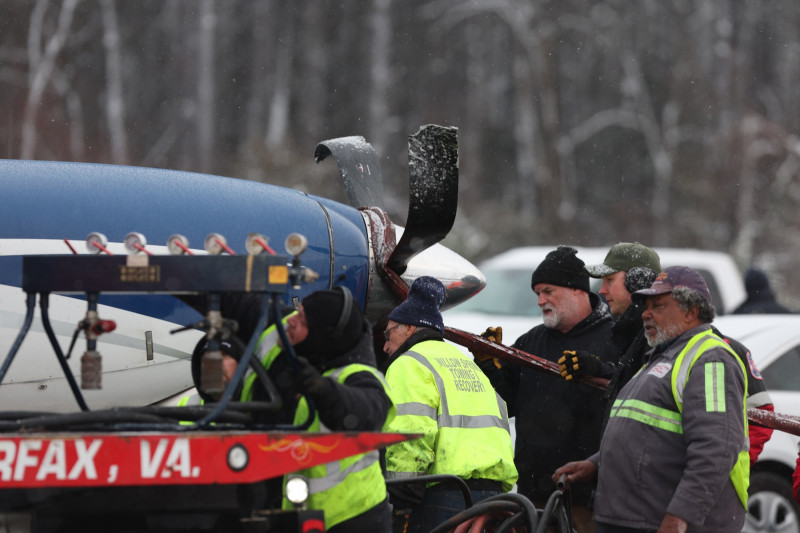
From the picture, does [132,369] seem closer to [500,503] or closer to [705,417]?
[500,503]

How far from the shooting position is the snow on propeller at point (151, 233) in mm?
6031

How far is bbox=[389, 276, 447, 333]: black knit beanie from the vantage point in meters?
5.81

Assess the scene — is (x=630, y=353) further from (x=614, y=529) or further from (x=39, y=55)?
(x=39, y=55)

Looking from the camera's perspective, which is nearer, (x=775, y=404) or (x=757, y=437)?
(x=757, y=437)

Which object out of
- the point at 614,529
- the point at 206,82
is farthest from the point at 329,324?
the point at 206,82

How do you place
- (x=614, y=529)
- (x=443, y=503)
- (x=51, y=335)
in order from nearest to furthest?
(x=51, y=335), (x=614, y=529), (x=443, y=503)

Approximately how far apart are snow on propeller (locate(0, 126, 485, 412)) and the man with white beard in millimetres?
737

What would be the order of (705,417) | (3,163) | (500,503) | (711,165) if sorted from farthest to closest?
(711,165) < (3,163) < (500,503) < (705,417)

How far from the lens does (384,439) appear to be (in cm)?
409

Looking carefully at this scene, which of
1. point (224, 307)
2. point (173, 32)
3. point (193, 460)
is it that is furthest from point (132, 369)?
point (173, 32)

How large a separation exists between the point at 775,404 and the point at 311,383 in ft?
18.5

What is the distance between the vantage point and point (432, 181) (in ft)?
20.9

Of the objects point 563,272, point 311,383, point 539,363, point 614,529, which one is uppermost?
point 563,272

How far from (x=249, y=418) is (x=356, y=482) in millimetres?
436
